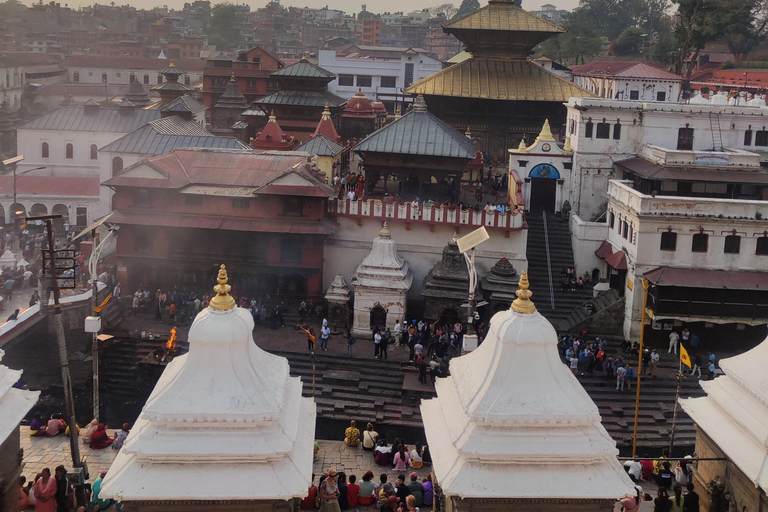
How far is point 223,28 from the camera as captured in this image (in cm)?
12550

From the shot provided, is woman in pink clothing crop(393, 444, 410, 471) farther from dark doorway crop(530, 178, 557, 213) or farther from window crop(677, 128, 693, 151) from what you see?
window crop(677, 128, 693, 151)

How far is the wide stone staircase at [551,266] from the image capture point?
1255 inches

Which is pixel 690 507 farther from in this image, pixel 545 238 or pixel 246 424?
pixel 545 238

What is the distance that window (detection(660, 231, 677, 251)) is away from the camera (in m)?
30.2

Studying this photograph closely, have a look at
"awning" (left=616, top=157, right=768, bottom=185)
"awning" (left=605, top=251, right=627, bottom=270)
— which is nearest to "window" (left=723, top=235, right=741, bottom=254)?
"awning" (left=605, top=251, right=627, bottom=270)

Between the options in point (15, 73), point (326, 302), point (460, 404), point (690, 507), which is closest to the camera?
point (460, 404)

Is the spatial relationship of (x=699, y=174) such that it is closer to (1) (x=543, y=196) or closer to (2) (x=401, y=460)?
(1) (x=543, y=196)

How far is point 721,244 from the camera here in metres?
29.9

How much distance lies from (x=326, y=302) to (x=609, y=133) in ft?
45.9

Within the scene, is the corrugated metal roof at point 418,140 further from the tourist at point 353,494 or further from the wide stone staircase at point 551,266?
the tourist at point 353,494

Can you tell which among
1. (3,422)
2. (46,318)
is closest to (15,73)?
(46,318)

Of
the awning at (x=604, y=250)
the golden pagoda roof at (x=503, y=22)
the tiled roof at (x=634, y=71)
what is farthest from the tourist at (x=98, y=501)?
the tiled roof at (x=634, y=71)

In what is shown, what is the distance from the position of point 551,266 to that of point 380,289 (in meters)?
7.70

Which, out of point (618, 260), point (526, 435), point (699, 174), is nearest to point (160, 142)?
point (618, 260)
